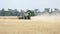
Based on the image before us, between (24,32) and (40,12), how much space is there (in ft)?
1.40

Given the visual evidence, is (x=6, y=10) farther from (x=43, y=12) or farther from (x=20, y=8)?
(x=43, y=12)

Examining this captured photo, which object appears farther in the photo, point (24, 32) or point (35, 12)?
point (35, 12)

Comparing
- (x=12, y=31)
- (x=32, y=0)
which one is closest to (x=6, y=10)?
(x=32, y=0)

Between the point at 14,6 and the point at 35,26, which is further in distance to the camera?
the point at 14,6

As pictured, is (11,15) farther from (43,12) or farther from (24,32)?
(24,32)

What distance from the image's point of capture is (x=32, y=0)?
3.11 feet

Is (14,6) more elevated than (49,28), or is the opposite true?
(14,6)

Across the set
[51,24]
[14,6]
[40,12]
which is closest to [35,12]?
[40,12]

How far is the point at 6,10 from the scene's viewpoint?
0.98 metres

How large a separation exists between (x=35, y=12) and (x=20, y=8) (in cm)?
14

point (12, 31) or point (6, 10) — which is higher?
point (6, 10)

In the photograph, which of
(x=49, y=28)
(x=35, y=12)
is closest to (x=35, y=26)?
(x=49, y=28)

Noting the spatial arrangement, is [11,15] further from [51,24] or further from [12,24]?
[51,24]

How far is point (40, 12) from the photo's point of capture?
3.24 ft
